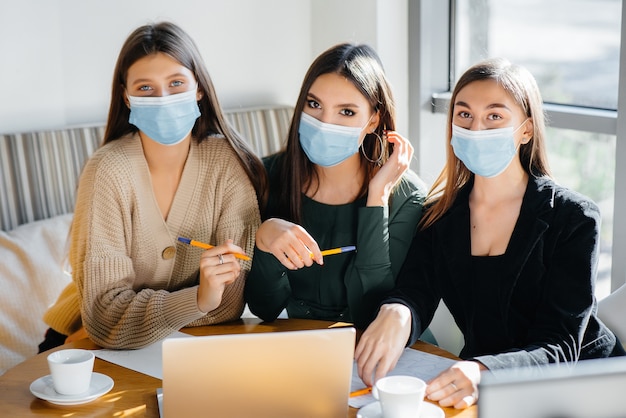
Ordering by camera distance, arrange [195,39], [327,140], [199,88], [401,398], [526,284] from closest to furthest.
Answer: [401,398] < [526,284] < [327,140] < [199,88] < [195,39]

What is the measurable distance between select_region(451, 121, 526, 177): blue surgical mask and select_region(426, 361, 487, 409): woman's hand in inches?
16.7

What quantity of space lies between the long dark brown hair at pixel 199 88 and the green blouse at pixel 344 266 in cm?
8

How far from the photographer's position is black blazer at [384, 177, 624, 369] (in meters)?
1.43

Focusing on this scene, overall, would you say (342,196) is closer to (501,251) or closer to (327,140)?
(327,140)

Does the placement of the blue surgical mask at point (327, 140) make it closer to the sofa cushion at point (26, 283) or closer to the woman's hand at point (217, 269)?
the woman's hand at point (217, 269)

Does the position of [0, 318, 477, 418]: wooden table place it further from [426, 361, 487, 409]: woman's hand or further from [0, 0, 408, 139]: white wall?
[0, 0, 408, 139]: white wall

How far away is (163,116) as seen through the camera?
1.73m

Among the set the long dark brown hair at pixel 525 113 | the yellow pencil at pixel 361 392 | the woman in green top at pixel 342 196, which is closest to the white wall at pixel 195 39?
the woman in green top at pixel 342 196

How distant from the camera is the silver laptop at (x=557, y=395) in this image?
2.64 feet

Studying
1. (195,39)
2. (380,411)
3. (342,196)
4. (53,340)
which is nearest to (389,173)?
(342,196)

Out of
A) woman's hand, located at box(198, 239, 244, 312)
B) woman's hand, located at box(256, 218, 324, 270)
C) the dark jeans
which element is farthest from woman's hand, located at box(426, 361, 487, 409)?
the dark jeans

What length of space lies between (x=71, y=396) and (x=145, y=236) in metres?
0.51

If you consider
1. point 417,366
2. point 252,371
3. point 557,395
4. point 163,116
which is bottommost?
point 417,366

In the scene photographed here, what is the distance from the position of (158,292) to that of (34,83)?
1.12 meters
